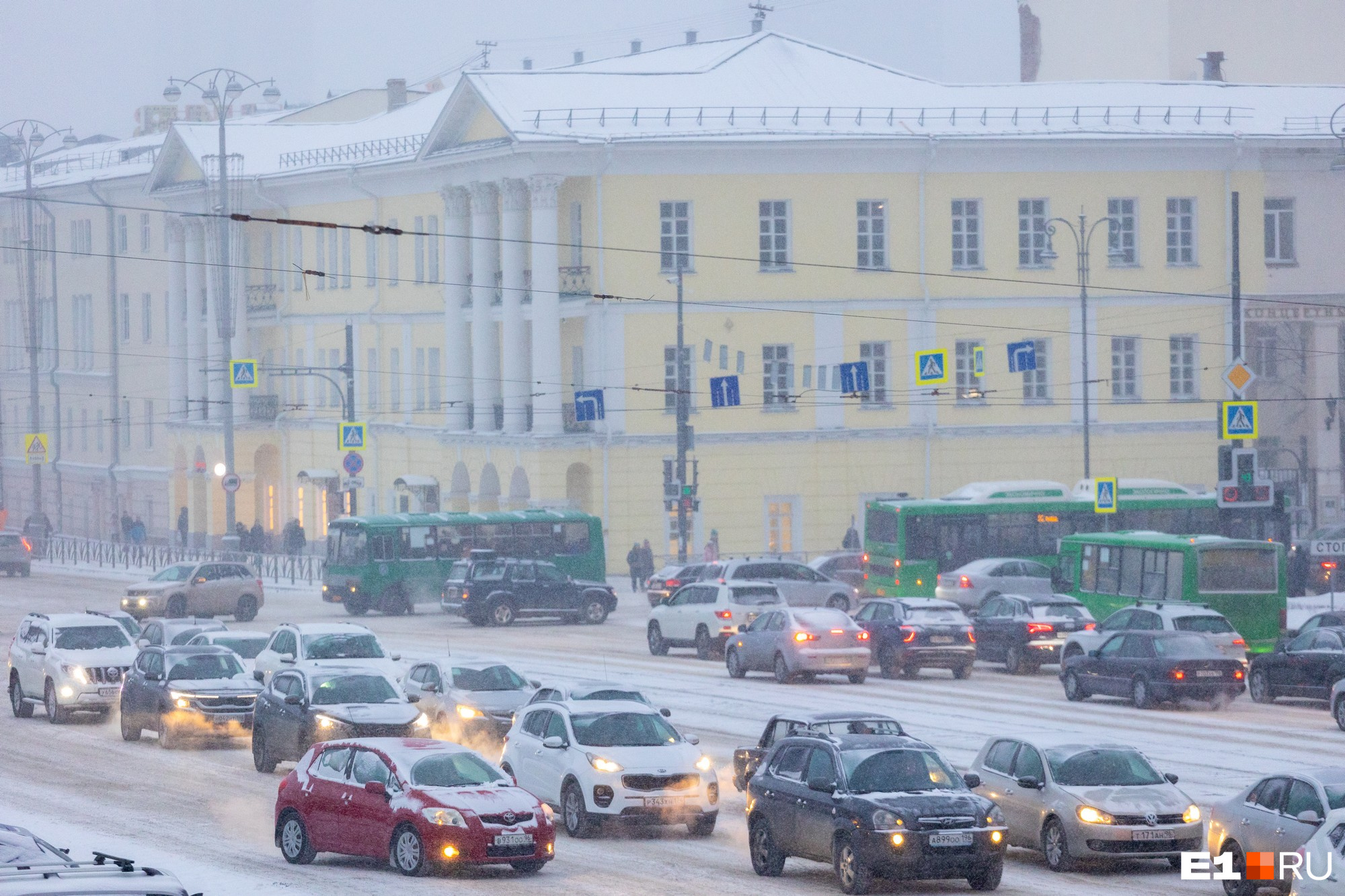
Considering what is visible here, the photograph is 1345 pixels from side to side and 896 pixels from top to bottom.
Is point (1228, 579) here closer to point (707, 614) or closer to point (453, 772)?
point (707, 614)

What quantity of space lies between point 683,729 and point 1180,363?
40670mm

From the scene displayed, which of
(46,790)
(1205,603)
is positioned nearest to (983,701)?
(1205,603)

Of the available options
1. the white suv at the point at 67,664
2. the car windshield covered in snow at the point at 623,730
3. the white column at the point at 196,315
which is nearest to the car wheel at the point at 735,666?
the white suv at the point at 67,664

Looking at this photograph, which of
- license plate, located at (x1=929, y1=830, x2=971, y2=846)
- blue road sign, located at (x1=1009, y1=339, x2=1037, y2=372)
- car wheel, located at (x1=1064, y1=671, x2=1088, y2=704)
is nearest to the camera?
license plate, located at (x1=929, y1=830, x2=971, y2=846)

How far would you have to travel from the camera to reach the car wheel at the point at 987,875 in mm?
18438

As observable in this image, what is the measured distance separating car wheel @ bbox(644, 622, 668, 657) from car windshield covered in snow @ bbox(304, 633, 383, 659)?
11.3 m

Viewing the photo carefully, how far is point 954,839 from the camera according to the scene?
725 inches

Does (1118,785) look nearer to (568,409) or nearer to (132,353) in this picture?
(568,409)

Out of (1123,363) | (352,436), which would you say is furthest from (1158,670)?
(1123,363)

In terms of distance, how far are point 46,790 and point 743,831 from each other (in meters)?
8.61

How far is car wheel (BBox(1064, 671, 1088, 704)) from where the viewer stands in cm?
3428

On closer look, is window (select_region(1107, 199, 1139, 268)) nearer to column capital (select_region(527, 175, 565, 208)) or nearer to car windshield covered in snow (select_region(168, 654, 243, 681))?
column capital (select_region(527, 175, 565, 208))

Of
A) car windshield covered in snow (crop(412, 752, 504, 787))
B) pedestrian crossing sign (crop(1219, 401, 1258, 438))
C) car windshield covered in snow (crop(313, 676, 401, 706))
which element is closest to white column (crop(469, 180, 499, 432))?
pedestrian crossing sign (crop(1219, 401, 1258, 438))

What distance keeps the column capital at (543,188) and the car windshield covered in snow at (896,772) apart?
4642 cm
